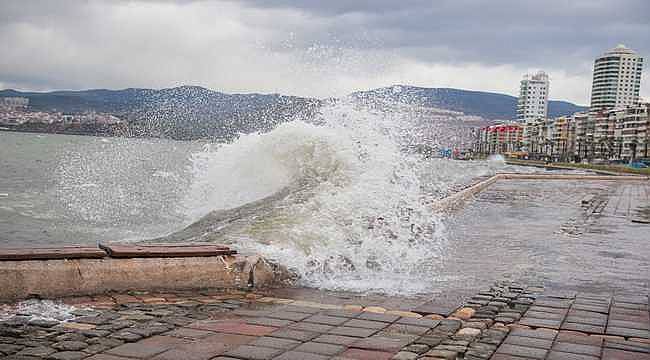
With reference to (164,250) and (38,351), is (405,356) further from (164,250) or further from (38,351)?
(164,250)

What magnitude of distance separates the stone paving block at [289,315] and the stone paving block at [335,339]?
18.8 inches

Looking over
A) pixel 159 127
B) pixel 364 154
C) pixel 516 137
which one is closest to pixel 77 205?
pixel 159 127

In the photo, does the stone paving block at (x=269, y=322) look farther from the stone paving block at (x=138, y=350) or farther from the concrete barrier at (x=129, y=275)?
the concrete barrier at (x=129, y=275)

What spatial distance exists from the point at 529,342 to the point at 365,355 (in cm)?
111

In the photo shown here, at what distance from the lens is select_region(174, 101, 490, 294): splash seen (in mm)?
6539

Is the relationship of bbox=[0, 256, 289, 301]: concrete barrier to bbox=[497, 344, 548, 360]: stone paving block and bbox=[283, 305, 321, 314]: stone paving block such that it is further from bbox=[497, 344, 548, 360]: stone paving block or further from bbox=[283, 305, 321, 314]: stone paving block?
bbox=[497, 344, 548, 360]: stone paving block

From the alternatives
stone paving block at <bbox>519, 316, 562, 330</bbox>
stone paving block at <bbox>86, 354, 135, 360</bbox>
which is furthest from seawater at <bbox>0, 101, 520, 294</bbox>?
stone paving block at <bbox>86, 354, 135, 360</bbox>

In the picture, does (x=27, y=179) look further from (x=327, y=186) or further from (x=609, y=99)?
(x=609, y=99)

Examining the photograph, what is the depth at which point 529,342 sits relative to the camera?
4031mm

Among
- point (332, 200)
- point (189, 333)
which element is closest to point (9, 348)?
point (189, 333)

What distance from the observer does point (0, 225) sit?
46.4ft

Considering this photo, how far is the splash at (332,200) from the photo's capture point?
654cm

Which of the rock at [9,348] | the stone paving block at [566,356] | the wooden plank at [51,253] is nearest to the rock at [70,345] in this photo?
the rock at [9,348]

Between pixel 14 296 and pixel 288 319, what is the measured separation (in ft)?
6.36
